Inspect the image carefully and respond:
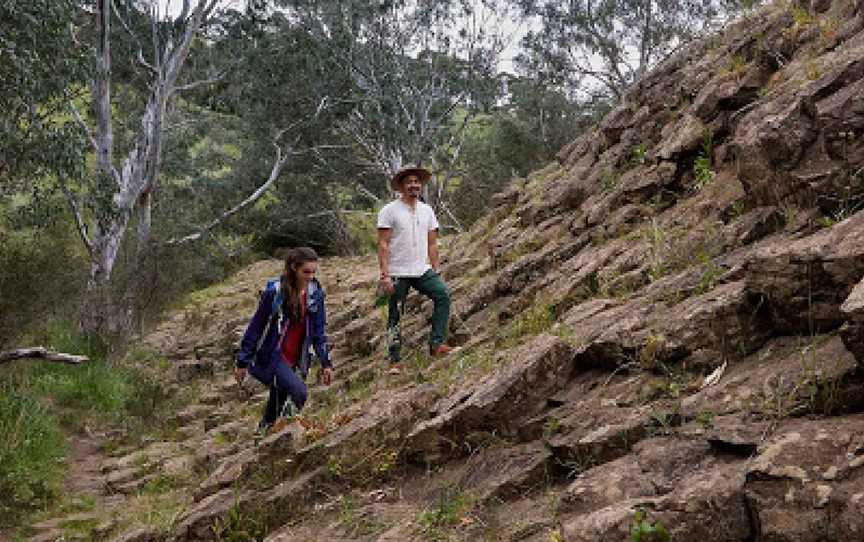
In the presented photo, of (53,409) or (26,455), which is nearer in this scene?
(26,455)

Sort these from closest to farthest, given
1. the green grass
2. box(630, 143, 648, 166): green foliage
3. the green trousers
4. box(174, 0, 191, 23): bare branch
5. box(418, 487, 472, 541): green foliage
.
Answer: box(418, 487, 472, 541): green foliage, the green trousers, the green grass, box(630, 143, 648, 166): green foliage, box(174, 0, 191, 23): bare branch

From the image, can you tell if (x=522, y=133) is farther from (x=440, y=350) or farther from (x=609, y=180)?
(x=440, y=350)

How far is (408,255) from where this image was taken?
6.21 m

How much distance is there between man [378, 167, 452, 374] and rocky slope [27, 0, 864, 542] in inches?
14.0

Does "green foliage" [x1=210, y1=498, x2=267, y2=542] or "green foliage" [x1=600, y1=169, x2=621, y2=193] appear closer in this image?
"green foliage" [x1=210, y1=498, x2=267, y2=542]

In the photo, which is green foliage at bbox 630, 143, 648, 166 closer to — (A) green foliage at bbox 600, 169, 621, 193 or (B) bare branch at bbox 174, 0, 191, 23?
(A) green foliage at bbox 600, 169, 621, 193

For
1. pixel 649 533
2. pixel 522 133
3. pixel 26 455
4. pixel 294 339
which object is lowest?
pixel 26 455

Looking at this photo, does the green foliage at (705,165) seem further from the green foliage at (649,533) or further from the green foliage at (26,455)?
the green foliage at (26,455)

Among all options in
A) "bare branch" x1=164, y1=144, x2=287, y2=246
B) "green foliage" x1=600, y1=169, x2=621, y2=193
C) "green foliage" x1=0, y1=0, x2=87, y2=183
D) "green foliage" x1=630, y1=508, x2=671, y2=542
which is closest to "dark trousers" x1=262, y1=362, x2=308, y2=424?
"green foliage" x1=630, y1=508, x2=671, y2=542

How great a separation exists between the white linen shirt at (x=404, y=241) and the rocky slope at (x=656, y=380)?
0.76 meters

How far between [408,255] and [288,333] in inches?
47.8

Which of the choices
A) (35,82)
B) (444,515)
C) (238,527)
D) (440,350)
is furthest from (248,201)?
(444,515)

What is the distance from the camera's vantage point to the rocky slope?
268cm

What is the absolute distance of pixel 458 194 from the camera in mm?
22875
